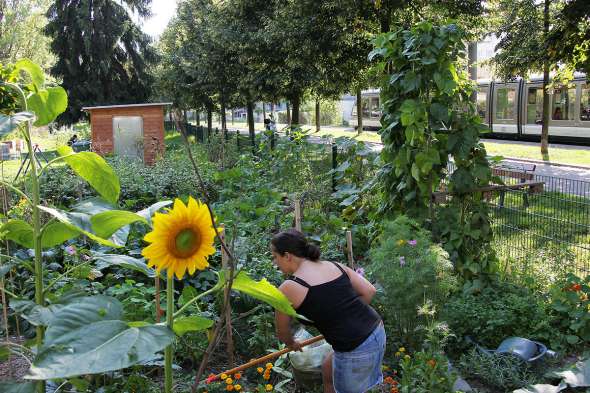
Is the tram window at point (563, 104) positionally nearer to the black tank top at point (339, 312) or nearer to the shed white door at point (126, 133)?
the shed white door at point (126, 133)

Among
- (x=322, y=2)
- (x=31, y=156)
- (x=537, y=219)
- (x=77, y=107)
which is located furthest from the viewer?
(x=77, y=107)

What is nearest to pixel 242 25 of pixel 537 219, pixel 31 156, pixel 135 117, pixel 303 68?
pixel 303 68

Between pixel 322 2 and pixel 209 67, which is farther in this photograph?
pixel 209 67

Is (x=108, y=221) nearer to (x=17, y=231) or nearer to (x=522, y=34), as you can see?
(x=17, y=231)

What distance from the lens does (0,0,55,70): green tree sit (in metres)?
45.4

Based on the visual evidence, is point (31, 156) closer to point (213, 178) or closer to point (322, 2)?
point (213, 178)

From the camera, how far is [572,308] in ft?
17.2

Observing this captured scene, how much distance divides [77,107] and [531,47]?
25756 mm

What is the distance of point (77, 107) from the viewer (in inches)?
1396

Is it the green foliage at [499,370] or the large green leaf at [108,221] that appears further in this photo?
the green foliage at [499,370]

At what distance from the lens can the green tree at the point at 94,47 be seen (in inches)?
1373

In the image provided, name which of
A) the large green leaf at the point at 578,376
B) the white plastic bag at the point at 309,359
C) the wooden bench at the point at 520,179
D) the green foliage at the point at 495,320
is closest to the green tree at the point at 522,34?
the wooden bench at the point at 520,179

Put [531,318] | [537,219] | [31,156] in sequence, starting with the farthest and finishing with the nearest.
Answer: [537,219] < [531,318] < [31,156]

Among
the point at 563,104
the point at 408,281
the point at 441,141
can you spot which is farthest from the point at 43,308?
the point at 563,104
